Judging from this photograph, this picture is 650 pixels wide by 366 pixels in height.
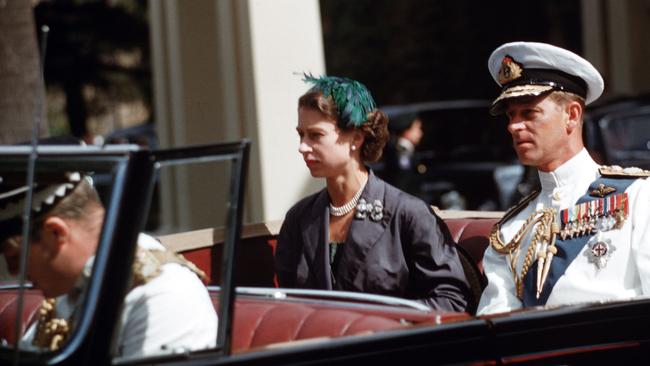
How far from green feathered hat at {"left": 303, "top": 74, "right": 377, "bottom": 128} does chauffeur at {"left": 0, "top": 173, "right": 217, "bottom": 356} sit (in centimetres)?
135

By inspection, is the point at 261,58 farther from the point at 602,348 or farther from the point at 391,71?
the point at 391,71

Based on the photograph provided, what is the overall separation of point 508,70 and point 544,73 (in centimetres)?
12

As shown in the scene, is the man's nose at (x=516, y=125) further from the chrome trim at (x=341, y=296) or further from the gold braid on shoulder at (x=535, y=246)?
the chrome trim at (x=341, y=296)

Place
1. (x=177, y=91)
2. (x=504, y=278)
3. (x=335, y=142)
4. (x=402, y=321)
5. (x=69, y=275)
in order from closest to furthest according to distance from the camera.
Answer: (x=69, y=275) → (x=402, y=321) → (x=504, y=278) → (x=335, y=142) → (x=177, y=91)

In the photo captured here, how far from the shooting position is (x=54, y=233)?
2.60 meters

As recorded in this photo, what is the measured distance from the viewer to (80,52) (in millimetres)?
21875

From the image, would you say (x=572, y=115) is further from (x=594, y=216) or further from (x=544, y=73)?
(x=594, y=216)

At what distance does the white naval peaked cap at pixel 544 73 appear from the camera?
361 centimetres

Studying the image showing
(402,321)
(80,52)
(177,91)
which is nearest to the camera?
(402,321)

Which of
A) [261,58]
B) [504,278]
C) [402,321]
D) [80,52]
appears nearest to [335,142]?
[504,278]

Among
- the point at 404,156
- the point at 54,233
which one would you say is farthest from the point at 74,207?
the point at 404,156

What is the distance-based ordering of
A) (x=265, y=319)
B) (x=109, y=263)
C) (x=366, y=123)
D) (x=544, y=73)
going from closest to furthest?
(x=109, y=263) → (x=265, y=319) → (x=544, y=73) → (x=366, y=123)

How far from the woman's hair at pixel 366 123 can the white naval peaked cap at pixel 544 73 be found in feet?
1.70

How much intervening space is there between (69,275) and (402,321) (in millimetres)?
734
